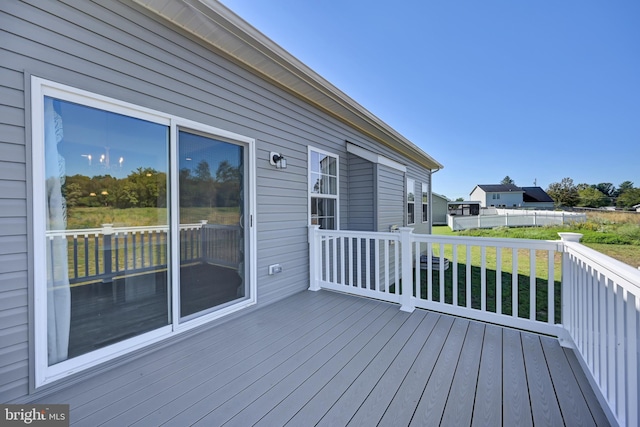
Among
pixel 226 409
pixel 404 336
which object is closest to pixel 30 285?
pixel 226 409

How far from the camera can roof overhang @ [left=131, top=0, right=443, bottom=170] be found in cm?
219

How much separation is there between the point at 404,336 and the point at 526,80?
13526 mm

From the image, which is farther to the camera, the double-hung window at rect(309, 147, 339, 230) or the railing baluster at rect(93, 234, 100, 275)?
the double-hung window at rect(309, 147, 339, 230)

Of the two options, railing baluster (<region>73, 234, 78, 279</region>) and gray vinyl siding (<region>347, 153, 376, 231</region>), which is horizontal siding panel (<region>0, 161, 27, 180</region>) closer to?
railing baluster (<region>73, 234, 78, 279</region>)

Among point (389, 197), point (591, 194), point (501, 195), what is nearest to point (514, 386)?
point (389, 197)

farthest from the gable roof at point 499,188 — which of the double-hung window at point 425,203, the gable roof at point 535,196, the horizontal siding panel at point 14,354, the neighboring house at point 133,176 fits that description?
the horizontal siding panel at point 14,354

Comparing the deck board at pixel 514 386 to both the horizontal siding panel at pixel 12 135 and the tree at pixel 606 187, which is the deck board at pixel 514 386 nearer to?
the horizontal siding panel at pixel 12 135

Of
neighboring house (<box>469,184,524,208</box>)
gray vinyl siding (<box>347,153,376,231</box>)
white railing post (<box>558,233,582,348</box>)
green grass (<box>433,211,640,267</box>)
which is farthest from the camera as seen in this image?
neighboring house (<box>469,184,524,208</box>)

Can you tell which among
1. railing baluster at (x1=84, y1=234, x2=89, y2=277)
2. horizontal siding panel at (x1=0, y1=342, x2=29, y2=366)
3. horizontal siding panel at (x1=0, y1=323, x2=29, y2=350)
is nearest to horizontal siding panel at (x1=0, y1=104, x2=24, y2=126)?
railing baluster at (x1=84, y1=234, x2=89, y2=277)

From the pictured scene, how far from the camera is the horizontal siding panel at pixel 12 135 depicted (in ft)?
4.98

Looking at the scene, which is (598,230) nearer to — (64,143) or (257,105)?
(257,105)

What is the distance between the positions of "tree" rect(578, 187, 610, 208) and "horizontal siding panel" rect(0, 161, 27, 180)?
5137 centimetres

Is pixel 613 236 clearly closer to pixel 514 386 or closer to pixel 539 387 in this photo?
pixel 539 387

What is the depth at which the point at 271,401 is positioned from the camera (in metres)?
1.59
